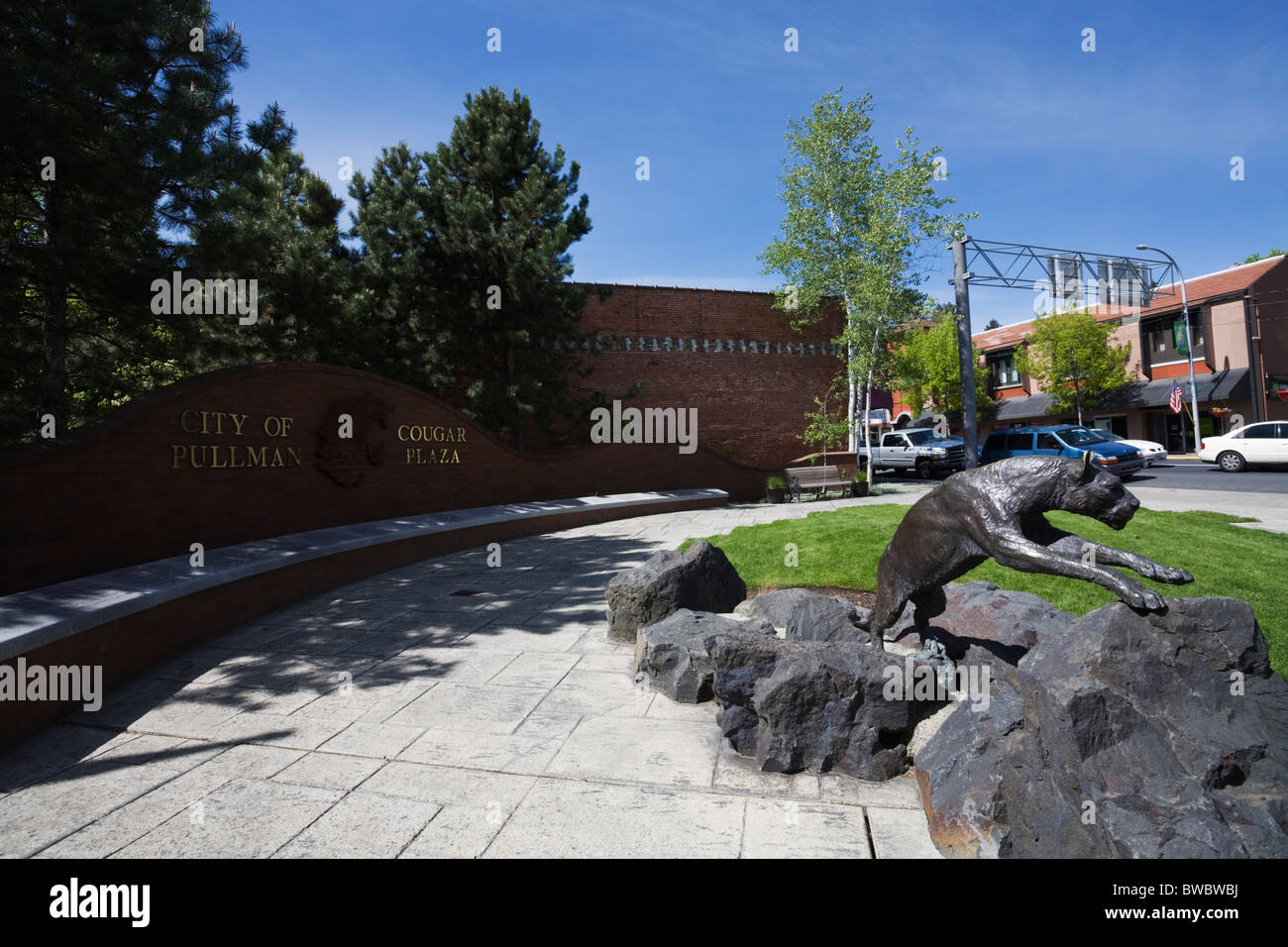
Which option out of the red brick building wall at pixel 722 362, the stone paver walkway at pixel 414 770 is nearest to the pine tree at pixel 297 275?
the red brick building wall at pixel 722 362

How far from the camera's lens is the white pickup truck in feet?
82.6

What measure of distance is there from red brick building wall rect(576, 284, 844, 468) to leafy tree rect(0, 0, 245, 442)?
13.0 meters

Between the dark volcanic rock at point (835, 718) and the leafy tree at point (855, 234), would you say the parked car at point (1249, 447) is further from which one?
the dark volcanic rock at point (835, 718)

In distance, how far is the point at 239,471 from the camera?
8711mm

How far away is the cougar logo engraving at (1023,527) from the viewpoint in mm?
3115

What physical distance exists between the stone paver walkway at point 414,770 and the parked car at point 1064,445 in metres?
16.9

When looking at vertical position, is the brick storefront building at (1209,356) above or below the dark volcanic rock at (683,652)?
above

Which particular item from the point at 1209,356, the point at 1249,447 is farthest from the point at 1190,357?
the point at 1249,447

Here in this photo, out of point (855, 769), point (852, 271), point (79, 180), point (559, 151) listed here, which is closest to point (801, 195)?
point (852, 271)

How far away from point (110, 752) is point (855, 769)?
442 centimetres

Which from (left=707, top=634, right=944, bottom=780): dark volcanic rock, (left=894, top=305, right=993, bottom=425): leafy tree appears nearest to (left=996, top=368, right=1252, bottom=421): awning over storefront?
(left=894, top=305, right=993, bottom=425): leafy tree

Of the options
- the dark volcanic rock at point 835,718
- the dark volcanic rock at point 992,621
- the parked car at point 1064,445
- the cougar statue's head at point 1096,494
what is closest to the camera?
the cougar statue's head at point 1096,494

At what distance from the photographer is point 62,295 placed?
7.60m

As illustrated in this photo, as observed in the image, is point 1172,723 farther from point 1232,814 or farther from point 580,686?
point 580,686
